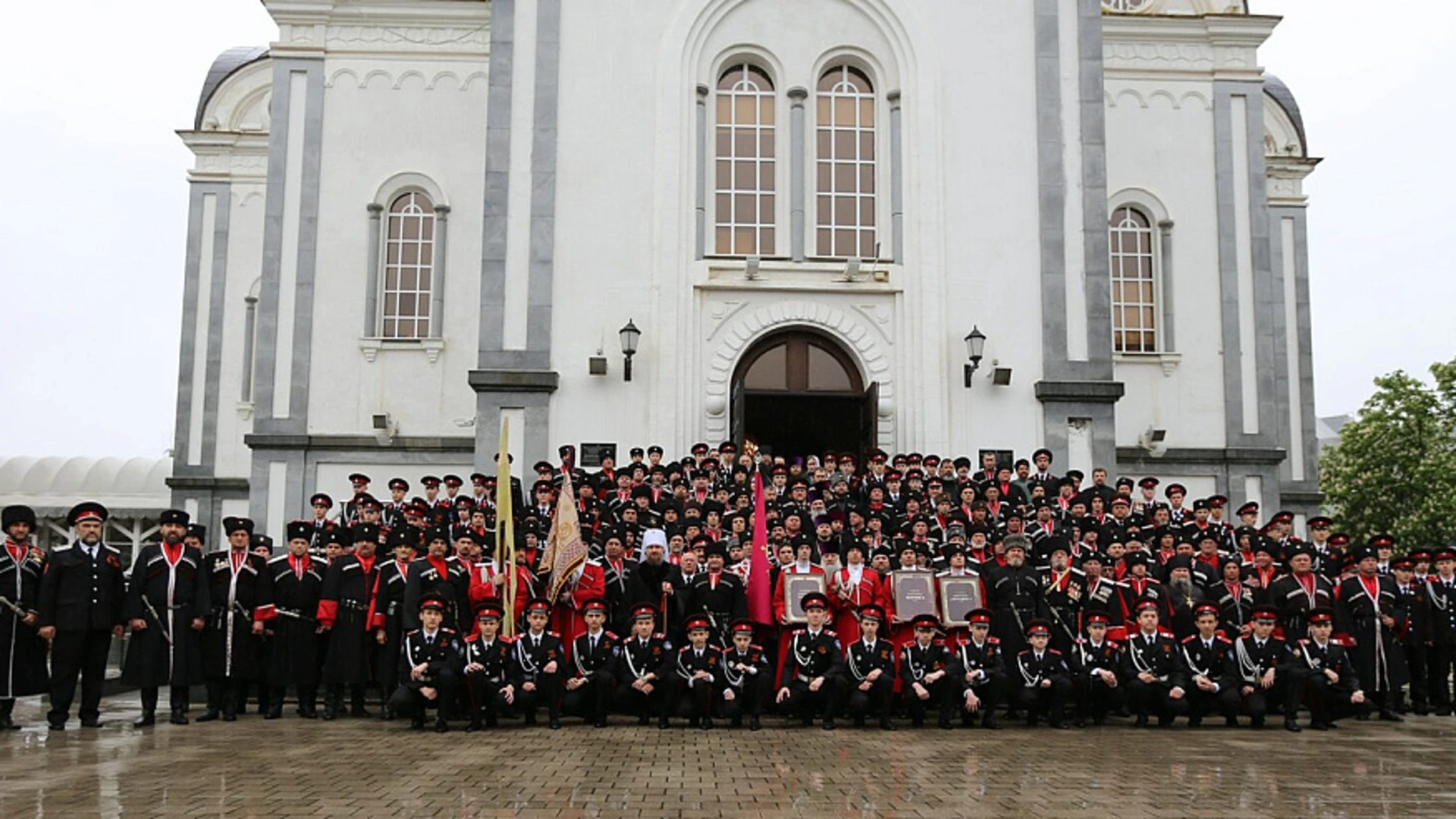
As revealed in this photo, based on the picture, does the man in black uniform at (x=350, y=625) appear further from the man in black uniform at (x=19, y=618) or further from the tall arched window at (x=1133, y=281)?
the tall arched window at (x=1133, y=281)

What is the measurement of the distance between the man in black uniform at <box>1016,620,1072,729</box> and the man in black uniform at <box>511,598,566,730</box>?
4.62m

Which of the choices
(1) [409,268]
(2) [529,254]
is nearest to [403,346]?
(1) [409,268]

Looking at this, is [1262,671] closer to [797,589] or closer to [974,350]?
[797,589]

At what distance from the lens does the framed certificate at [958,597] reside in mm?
14352

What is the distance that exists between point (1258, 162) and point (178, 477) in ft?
76.1

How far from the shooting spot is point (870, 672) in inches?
531

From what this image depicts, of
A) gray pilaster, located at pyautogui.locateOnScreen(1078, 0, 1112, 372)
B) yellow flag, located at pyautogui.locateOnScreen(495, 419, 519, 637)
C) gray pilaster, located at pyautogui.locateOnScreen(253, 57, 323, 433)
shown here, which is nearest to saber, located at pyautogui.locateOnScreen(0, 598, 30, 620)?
yellow flag, located at pyautogui.locateOnScreen(495, 419, 519, 637)

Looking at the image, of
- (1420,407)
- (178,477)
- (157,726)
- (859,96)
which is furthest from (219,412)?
(1420,407)

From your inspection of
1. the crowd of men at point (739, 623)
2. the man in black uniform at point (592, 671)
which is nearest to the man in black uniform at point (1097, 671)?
the crowd of men at point (739, 623)

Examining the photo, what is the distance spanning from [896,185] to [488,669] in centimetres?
1229

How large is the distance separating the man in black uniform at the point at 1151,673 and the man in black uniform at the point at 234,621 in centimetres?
888

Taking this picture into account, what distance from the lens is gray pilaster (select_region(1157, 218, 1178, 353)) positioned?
26.0 metres

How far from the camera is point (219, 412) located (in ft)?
97.6

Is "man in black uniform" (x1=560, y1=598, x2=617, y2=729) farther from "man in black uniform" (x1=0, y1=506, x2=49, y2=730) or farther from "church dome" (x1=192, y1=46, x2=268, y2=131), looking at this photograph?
"church dome" (x1=192, y1=46, x2=268, y2=131)
